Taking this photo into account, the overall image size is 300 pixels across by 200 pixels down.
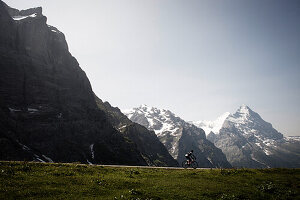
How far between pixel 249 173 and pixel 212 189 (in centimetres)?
1057

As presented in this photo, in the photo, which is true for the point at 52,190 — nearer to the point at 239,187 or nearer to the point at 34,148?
the point at 239,187

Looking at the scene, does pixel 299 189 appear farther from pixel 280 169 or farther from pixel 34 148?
pixel 34 148

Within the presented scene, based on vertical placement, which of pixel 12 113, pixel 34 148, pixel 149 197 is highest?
pixel 12 113

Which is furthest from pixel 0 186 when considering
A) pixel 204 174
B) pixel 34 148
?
pixel 34 148

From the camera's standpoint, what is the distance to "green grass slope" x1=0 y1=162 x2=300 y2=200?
56.9 ft

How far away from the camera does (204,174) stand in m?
28.0

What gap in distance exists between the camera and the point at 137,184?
71.5 feet

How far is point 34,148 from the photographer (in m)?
168

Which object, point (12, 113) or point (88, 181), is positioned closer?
point (88, 181)

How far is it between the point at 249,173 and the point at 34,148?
17723cm

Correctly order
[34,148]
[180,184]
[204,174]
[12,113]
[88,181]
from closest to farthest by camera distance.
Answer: [88,181] → [180,184] → [204,174] → [34,148] → [12,113]

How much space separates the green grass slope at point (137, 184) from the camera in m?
17.3

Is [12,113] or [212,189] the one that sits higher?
[12,113]

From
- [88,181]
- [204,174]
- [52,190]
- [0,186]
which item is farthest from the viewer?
[204,174]
